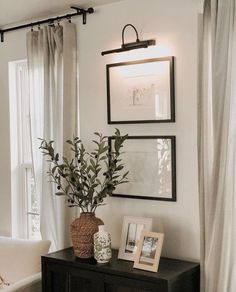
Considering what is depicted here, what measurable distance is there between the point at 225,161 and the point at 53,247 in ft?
5.39

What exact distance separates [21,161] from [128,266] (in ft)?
5.47

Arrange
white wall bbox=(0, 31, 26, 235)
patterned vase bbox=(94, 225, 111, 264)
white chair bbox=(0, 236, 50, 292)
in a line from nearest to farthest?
patterned vase bbox=(94, 225, 111, 264) < white chair bbox=(0, 236, 50, 292) < white wall bbox=(0, 31, 26, 235)

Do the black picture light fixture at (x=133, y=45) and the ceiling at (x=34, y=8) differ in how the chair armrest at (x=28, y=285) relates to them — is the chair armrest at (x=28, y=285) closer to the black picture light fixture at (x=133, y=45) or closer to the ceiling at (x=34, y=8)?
the black picture light fixture at (x=133, y=45)

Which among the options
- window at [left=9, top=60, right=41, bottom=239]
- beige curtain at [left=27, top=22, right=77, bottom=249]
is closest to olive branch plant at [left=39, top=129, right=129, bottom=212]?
beige curtain at [left=27, top=22, right=77, bottom=249]

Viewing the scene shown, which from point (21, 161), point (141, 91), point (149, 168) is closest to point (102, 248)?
point (149, 168)

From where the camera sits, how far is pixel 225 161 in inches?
112

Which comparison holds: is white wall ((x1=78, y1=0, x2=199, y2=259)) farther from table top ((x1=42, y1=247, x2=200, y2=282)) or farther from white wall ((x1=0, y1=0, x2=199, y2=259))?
table top ((x1=42, y1=247, x2=200, y2=282))

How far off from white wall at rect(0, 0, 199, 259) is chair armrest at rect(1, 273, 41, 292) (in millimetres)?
592

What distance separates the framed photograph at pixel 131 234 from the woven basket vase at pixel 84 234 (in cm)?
19

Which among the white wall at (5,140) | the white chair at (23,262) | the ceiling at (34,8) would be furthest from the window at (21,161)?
the white chair at (23,262)

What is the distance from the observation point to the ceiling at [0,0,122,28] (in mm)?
3543

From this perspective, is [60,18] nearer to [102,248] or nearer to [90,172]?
[90,172]

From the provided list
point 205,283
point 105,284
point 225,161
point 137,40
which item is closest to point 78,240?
point 105,284

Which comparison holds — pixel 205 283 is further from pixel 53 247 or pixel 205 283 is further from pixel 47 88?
pixel 47 88
